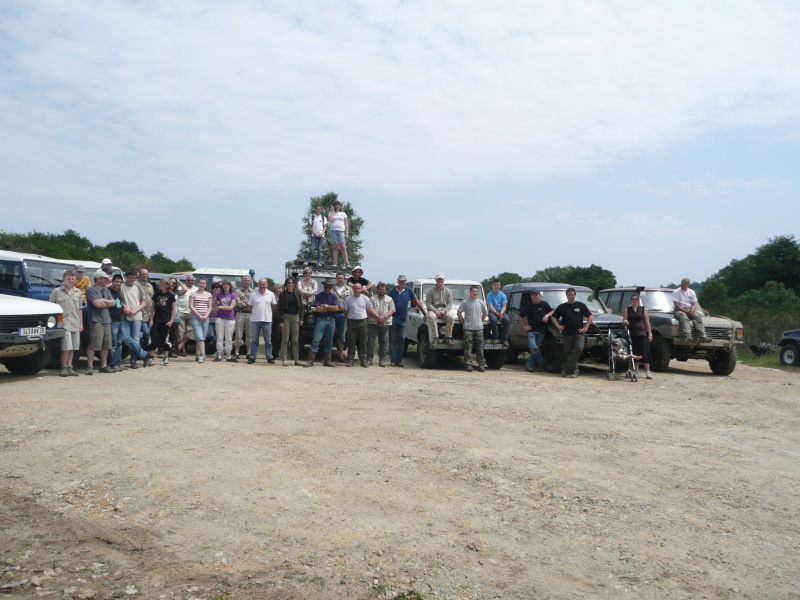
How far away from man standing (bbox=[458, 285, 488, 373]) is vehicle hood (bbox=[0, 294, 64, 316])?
24.5 ft

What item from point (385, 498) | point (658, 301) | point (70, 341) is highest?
point (658, 301)

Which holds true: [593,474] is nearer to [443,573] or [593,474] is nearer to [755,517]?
[755,517]

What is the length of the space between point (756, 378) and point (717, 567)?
12257 millimetres

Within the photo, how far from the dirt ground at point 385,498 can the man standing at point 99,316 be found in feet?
5.77

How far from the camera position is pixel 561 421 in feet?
28.1

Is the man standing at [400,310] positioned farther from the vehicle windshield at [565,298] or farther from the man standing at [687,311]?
the man standing at [687,311]

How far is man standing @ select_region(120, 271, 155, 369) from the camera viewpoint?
12.0 m

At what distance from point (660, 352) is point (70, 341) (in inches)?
449

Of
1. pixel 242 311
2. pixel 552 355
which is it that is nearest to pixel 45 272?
pixel 242 311

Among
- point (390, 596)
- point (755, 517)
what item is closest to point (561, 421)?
point (755, 517)

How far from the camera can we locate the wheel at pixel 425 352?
47.4 ft

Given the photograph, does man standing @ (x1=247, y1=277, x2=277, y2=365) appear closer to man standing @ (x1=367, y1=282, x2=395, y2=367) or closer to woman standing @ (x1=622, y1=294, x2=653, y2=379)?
man standing @ (x1=367, y1=282, x2=395, y2=367)

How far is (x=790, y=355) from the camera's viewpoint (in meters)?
19.4

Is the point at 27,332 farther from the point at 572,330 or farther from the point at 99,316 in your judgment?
the point at 572,330
